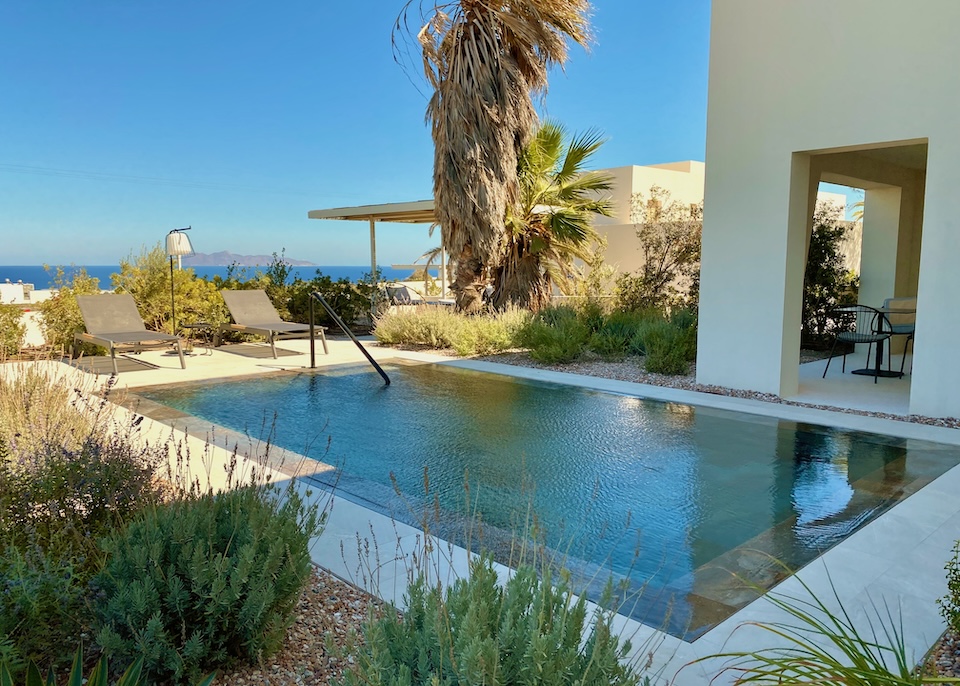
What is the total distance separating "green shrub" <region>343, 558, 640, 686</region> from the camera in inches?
60.5

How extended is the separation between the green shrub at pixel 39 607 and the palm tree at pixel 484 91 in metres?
10.5

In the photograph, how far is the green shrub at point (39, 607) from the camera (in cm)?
223

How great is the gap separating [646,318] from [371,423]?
243 inches

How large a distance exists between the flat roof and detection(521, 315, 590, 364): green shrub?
16.6ft

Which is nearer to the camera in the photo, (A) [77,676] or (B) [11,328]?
(A) [77,676]

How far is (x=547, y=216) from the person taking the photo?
13547 mm

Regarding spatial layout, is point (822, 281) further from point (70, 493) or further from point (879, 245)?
point (70, 493)

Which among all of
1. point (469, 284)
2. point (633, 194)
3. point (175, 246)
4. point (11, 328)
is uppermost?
point (633, 194)

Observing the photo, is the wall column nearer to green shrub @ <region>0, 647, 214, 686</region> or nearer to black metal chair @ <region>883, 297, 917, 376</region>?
black metal chair @ <region>883, 297, 917, 376</region>

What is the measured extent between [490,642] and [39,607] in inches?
67.3

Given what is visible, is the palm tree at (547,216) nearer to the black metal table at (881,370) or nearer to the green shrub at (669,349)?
the green shrub at (669,349)

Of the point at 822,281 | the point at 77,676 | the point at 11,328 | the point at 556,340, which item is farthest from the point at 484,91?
the point at 77,676

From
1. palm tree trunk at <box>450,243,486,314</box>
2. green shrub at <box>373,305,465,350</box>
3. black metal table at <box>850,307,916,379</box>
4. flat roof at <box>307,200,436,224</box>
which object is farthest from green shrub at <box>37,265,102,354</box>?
black metal table at <box>850,307,916,379</box>

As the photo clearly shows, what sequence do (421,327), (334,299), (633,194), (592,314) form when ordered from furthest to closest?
(633,194), (334,299), (421,327), (592,314)
